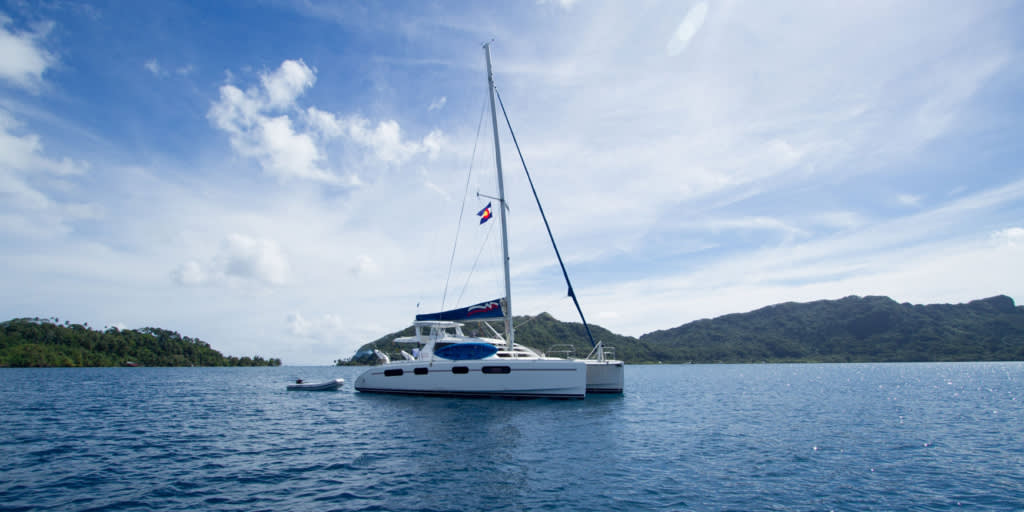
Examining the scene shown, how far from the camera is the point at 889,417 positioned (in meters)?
25.1

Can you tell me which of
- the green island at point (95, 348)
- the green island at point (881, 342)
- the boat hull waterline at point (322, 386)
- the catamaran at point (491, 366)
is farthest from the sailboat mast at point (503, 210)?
the green island at point (95, 348)

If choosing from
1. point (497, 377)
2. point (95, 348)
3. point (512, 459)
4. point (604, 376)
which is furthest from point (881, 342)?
point (95, 348)

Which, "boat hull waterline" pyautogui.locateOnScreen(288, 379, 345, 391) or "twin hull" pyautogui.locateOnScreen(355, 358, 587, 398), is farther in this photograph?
"boat hull waterline" pyautogui.locateOnScreen(288, 379, 345, 391)

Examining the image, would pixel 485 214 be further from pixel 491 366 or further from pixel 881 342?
pixel 881 342

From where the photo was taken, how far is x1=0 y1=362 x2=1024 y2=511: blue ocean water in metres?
11.1

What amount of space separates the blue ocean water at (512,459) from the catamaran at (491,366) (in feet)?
6.68

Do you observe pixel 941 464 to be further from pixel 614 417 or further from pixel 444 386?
pixel 444 386

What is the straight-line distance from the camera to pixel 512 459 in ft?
49.4

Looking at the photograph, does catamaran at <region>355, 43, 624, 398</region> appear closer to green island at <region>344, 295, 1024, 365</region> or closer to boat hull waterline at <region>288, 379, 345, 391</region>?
boat hull waterline at <region>288, 379, 345, 391</region>

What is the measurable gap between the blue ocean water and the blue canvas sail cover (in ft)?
20.1

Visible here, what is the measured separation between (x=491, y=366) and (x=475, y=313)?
154 inches

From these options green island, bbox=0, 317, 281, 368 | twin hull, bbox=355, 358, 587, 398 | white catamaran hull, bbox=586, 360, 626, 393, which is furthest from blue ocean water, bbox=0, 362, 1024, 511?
green island, bbox=0, 317, 281, 368

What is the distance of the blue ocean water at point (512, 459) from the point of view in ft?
36.4

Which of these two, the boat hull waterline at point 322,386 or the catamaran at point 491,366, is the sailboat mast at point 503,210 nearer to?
the catamaran at point 491,366
